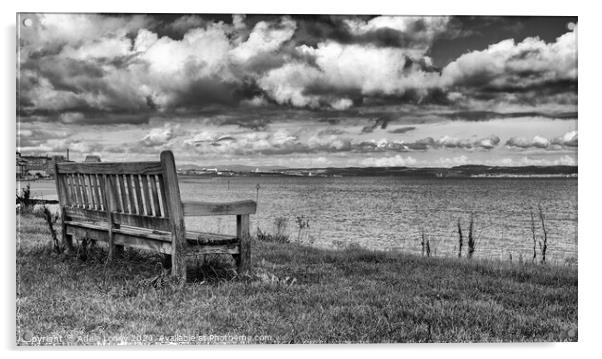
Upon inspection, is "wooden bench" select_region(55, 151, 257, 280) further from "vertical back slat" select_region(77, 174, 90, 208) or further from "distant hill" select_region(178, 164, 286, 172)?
"distant hill" select_region(178, 164, 286, 172)

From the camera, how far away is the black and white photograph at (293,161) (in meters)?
6.00

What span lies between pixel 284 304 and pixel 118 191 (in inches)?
76.7

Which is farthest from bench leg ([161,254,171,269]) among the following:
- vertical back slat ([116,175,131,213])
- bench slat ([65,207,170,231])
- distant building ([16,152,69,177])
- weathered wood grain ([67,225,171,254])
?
distant building ([16,152,69,177])

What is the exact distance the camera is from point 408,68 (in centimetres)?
676

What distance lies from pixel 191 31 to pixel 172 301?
233cm

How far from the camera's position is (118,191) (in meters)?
6.77

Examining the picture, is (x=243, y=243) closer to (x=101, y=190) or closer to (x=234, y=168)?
(x=234, y=168)

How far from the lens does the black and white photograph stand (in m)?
6.00

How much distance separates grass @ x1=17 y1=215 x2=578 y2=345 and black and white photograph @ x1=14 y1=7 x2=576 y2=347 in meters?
0.02

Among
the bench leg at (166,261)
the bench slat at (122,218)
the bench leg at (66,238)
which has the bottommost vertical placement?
the bench leg at (166,261)

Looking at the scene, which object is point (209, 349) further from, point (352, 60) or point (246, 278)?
point (352, 60)

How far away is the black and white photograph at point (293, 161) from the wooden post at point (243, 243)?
2 cm

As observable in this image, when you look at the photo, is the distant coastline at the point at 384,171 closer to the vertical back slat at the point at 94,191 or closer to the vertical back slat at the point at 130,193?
the vertical back slat at the point at 130,193

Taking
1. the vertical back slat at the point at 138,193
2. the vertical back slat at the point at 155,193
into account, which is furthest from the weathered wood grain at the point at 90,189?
the vertical back slat at the point at 155,193
